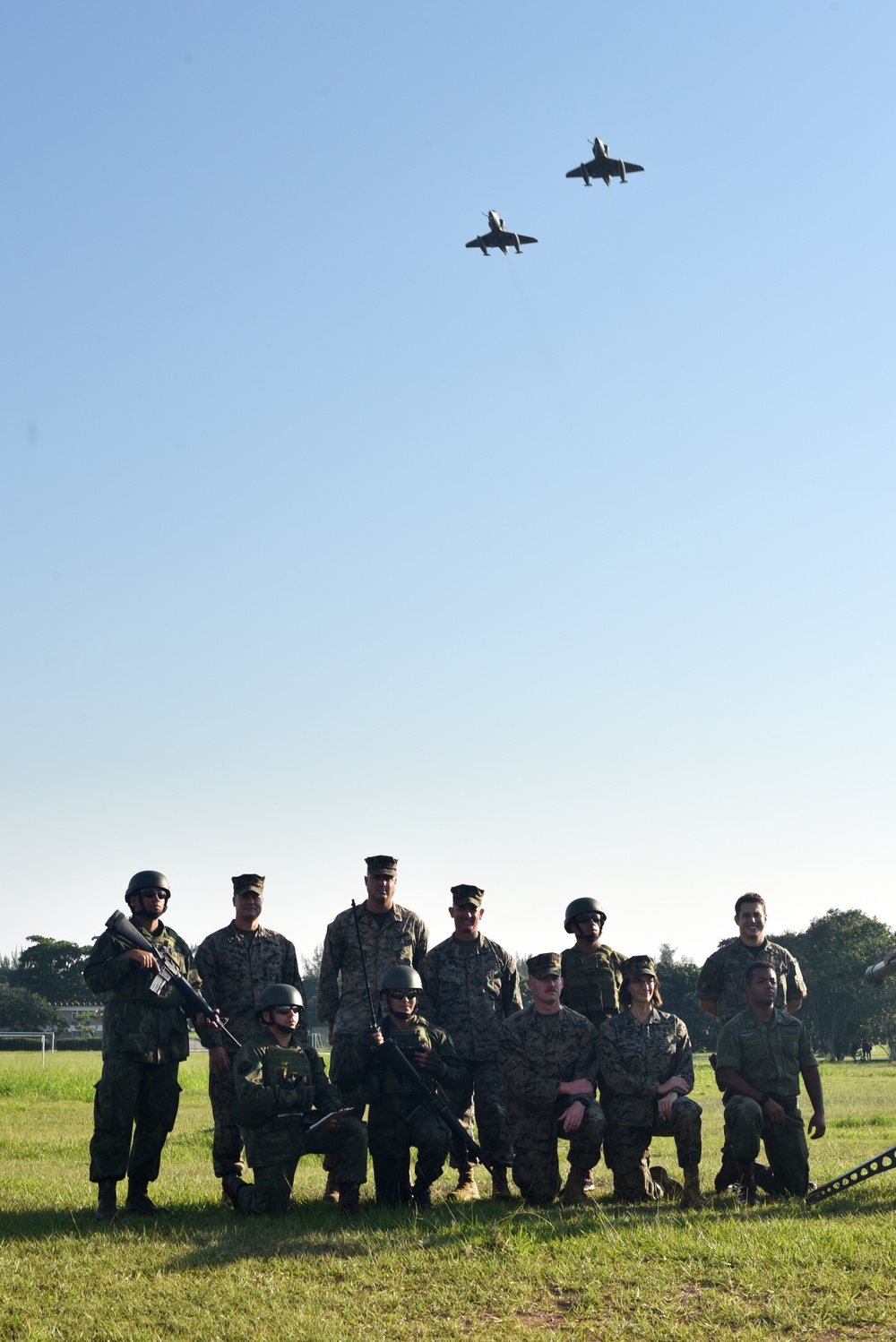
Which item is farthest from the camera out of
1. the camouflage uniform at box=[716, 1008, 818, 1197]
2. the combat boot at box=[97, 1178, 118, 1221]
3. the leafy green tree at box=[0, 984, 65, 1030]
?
the leafy green tree at box=[0, 984, 65, 1030]

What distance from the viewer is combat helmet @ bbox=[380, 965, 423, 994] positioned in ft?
32.7

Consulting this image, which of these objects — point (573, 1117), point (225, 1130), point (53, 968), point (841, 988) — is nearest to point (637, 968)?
point (573, 1117)

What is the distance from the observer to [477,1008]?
10797mm

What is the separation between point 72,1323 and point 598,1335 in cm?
279

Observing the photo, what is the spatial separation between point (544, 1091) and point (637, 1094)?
0.75 metres

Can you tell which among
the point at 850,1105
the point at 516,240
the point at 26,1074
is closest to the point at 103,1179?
the point at 850,1105

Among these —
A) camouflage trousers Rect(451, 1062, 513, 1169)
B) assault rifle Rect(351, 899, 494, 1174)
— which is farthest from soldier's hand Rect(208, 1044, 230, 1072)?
camouflage trousers Rect(451, 1062, 513, 1169)

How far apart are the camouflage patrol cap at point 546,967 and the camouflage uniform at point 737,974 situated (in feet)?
6.16

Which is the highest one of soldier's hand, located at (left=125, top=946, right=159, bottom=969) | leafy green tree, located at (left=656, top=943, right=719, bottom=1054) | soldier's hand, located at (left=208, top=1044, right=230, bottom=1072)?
soldier's hand, located at (left=125, top=946, right=159, bottom=969)

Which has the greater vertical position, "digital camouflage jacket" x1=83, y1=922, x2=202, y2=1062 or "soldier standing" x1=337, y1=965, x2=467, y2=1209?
"digital camouflage jacket" x1=83, y1=922, x2=202, y2=1062

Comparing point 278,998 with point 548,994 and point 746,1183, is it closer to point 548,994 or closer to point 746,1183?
point 548,994

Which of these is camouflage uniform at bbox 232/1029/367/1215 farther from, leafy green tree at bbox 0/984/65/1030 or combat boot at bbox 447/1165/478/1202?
leafy green tree at bbox 0/984/65/1030

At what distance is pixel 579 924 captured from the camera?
11031 millimetres

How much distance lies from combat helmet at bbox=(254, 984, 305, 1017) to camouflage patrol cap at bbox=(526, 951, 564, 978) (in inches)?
73.7
